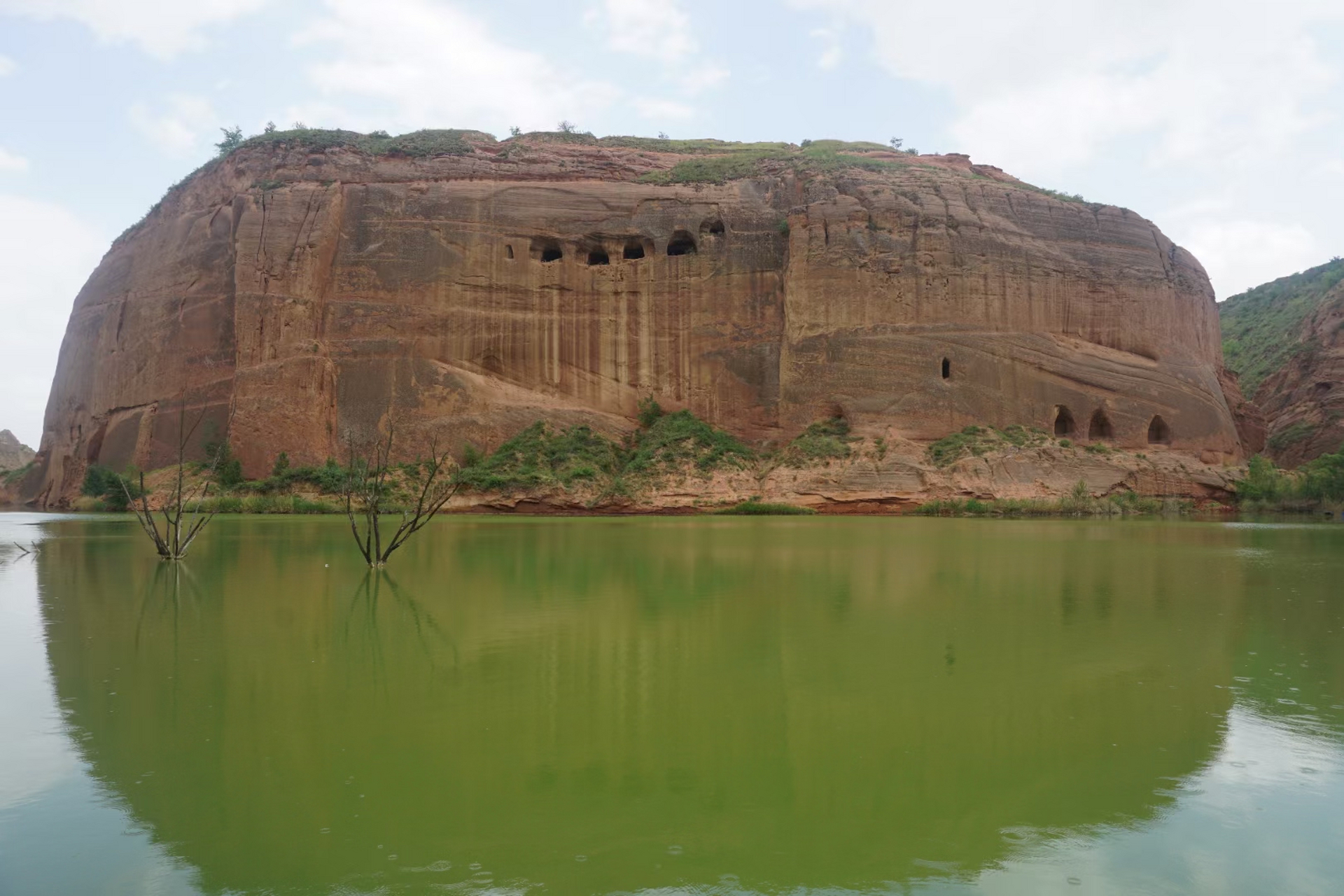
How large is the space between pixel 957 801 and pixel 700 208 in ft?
134

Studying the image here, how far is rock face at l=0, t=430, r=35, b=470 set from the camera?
83.2 m

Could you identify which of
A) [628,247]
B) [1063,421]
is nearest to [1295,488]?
[1063,421]

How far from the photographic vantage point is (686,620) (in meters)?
10.5

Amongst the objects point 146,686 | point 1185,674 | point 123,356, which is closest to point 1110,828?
point 1185,674

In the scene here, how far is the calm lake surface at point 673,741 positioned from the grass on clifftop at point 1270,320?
2040 inches

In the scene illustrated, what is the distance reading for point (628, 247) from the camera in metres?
44.4

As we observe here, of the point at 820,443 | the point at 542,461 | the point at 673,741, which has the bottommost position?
the point at 673,741

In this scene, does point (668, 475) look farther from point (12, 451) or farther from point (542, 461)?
point (12, 451)

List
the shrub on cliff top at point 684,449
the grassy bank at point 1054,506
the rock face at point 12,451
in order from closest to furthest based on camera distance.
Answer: the grassy bank at point 1054,506 → the shrub on cliff top at point 684,449 → the rock face at point 12,451

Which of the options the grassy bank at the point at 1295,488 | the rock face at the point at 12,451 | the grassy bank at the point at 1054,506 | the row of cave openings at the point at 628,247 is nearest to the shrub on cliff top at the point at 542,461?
the row of cave openings at the point at 628,247

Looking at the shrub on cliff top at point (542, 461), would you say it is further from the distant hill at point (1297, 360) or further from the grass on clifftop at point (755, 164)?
the distant hill at point (1297, 360)

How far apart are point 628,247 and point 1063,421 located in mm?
21320

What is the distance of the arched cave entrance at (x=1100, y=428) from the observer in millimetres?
40031

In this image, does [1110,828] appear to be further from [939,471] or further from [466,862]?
[939,471]
